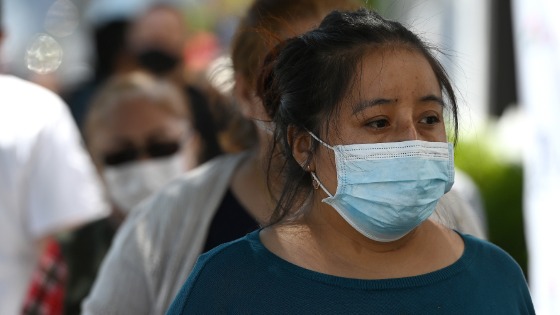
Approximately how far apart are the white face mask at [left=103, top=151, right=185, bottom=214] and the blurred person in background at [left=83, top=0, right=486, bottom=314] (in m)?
1.05

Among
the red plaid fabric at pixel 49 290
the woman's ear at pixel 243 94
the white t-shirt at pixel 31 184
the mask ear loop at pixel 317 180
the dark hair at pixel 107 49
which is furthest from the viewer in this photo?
the dark hair at pixel 107 49

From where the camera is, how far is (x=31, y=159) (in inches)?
181

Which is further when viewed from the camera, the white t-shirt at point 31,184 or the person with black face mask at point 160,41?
the person with black face mask at point 160,41

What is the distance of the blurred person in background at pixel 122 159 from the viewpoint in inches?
174

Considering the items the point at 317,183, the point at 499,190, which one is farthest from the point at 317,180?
the point at 499,190

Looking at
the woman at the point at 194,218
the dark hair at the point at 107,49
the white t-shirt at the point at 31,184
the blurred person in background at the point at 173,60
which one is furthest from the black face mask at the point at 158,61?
the woman at the point at 194,218

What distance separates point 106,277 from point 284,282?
0.99 meters

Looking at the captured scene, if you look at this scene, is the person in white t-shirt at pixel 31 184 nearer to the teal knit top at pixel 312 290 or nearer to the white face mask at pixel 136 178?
the white face mask at pixel 136 178

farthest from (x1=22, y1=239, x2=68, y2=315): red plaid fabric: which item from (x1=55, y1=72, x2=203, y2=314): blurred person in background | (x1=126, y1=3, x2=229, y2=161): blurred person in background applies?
(x1=126, y1=3, x2=229, y2=161): blurred person in background

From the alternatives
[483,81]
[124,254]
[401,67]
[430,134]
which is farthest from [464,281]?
[483,81]

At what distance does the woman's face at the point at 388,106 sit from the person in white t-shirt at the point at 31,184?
231cm

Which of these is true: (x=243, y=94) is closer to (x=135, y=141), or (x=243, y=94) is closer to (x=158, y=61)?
(x=135, y=141)

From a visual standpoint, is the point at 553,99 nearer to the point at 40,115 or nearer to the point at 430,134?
the point at 40,115

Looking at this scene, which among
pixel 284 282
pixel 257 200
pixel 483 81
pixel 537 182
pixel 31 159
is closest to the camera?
pixel 284 282
